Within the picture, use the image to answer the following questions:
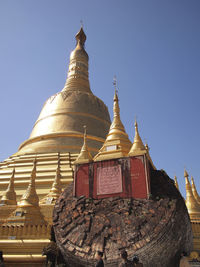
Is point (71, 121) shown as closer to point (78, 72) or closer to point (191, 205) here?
point (78, 72)

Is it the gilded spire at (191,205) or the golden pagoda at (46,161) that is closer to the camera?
the golden pagoda at (46,161)

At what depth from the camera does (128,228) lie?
6594mm

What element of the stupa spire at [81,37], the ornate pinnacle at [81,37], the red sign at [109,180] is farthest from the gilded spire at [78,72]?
the red sign at [109,180]

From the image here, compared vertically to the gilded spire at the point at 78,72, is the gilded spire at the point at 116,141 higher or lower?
lower

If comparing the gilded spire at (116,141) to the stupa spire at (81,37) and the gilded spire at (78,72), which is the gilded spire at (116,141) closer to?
the gilded spire at (78,72)

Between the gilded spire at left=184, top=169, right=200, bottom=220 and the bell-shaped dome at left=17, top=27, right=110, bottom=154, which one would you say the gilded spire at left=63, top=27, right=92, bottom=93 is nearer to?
the bell-shaped dome at left=17, top=27, right=110, bottom=154

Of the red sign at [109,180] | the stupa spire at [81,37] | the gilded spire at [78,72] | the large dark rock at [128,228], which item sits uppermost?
the stupa spire at [81,37]

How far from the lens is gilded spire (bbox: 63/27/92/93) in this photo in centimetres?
2573

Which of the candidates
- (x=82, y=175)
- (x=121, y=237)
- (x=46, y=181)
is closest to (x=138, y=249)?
A: (x=121, y=237)

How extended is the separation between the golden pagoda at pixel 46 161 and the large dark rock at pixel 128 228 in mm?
1719

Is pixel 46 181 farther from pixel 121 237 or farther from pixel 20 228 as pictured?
pixel 121 237

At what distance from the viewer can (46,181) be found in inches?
596

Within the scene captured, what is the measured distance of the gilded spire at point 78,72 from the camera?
84.4 feet

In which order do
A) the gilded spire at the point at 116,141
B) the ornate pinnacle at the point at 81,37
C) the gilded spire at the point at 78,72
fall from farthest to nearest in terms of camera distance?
the ornate pinnacle at the point at 81,37 < the gilded spire at the point at 78,72 < the gilded spire at the point at 116,141
